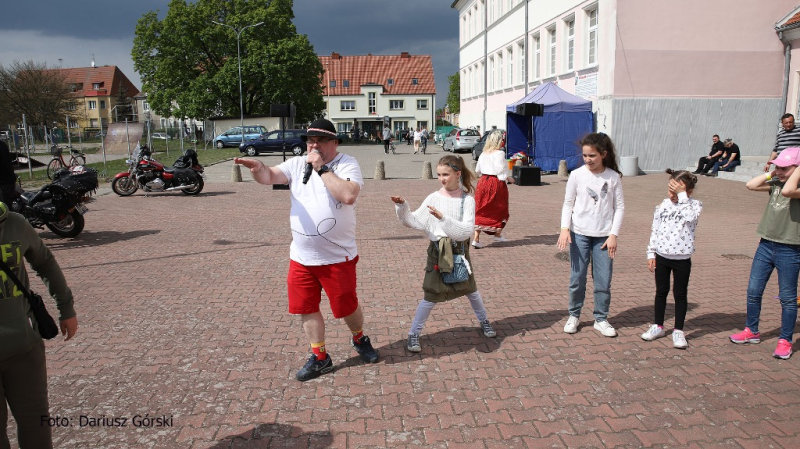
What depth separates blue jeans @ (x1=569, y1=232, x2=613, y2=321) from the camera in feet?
15.4

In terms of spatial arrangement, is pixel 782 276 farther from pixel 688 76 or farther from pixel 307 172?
pixel 688 76

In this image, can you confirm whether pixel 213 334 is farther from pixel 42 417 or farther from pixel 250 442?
pixel 42 417

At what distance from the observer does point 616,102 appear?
70.4 ft

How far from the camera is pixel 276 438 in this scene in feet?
10.7

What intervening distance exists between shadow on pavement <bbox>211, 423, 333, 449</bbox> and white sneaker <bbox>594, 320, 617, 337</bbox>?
8.62 ft

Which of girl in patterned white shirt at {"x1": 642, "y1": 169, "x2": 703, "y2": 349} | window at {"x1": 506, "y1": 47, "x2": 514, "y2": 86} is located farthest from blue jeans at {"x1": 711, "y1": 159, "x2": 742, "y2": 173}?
window at {"x1": 506, "y1": 47, "x2": 514, "y2": 86}

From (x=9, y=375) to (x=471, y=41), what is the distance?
159ft

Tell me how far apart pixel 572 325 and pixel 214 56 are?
156ft

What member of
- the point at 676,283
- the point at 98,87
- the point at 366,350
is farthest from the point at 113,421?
the point at 98,87

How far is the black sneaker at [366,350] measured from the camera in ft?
14.1

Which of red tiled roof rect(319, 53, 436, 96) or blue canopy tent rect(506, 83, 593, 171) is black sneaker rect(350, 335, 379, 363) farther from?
red tiled roof rect(319, 53, 436, 96)

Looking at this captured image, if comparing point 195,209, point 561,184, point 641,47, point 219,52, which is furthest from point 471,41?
point 195,209

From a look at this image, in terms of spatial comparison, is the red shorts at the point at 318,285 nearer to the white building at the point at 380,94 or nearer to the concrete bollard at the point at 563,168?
the concrete bollard at the point at 563,168

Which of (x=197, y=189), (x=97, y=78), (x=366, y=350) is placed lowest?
(x=366, y=350)
